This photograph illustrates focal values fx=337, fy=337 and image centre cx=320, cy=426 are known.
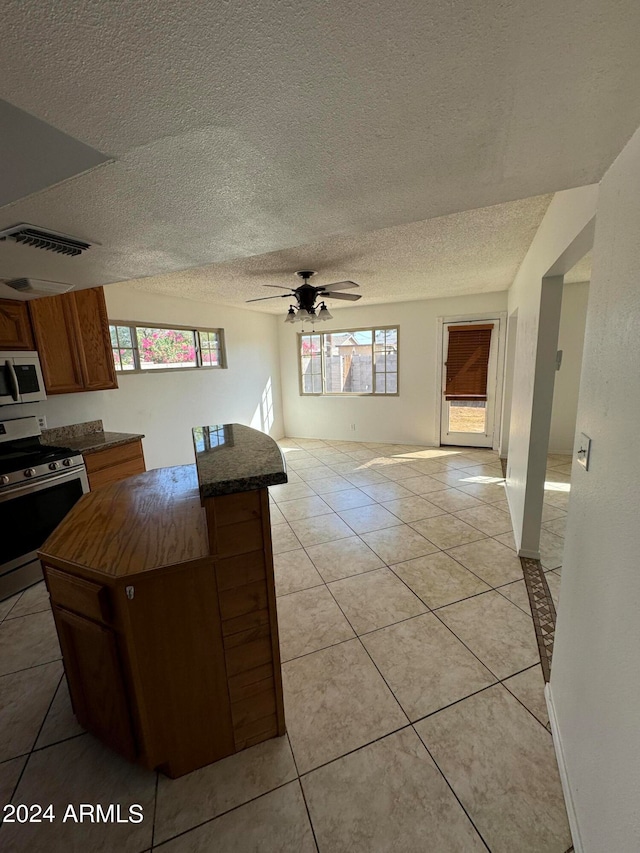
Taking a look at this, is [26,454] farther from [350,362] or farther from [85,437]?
[350,362]

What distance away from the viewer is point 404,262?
318 cm

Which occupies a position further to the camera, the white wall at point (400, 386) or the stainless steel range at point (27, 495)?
the white wall at point (400, 386)

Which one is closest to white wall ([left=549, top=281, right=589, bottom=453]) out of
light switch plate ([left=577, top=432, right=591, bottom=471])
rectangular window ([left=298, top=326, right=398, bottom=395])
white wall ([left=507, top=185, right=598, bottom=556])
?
white wall ([left=507, top=185, right=598, bottom=556])

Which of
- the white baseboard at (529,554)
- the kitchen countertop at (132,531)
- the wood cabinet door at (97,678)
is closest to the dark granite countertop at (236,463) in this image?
the kitchen countertop at (132,531)

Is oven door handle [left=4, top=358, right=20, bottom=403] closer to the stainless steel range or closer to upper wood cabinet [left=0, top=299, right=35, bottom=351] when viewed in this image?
upper wood cabinet [left=0, top=299, right=35, bottom=351]

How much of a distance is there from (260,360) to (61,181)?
16.0ft

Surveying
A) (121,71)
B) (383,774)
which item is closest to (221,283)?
(121,71)

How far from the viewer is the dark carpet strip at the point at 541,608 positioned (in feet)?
5.68

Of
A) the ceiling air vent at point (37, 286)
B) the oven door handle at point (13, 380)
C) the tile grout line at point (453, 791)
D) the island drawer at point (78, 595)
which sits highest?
the ceiling air vent at point (37, 286)

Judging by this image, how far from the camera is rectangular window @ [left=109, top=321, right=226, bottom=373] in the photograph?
12.2 ft

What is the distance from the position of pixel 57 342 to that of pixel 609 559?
365 centimetres

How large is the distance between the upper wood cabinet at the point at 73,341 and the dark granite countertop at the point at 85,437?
44 cm

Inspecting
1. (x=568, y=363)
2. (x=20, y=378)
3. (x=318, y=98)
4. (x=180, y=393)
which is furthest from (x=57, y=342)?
(x=568, y=363)

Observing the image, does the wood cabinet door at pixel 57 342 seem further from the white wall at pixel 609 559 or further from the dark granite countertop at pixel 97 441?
the white wall at pixel 609 559
